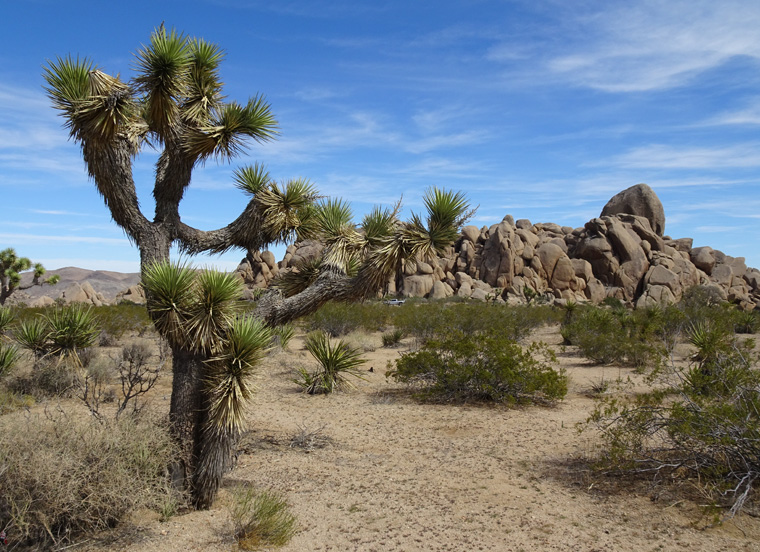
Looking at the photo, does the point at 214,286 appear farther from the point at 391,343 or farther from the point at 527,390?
the point at 391,343

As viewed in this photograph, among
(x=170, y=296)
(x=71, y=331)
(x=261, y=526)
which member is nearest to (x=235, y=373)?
(x=170, y=296)

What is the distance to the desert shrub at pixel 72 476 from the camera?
5.01 metres

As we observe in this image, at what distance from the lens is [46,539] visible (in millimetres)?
5164

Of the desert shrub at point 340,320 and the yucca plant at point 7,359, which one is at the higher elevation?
the desert shrub at point 340,320

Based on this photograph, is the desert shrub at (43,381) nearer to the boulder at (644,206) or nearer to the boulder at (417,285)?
the boulder at (417,285)

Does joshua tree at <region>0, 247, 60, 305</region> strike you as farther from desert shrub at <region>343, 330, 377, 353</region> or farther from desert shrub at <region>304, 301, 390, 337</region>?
desert shrub at <region>343, 330, 377, 353</region>

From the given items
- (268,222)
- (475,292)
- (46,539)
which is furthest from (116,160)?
(475,292)

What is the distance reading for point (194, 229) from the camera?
7.48 meters

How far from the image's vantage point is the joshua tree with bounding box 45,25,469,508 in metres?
6.16

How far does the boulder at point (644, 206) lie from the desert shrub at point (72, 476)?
56518 mm

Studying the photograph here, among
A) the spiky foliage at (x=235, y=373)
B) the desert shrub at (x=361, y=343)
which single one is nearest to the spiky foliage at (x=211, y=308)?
the spiky foliage at (x=235, y=373)

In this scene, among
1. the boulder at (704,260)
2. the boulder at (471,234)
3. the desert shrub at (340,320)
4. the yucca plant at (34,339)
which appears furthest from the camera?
the boulder at (471,234)

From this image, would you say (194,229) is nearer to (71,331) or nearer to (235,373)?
(235,373)

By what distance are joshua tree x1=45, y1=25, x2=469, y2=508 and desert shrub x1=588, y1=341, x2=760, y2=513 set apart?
3.35 metres
